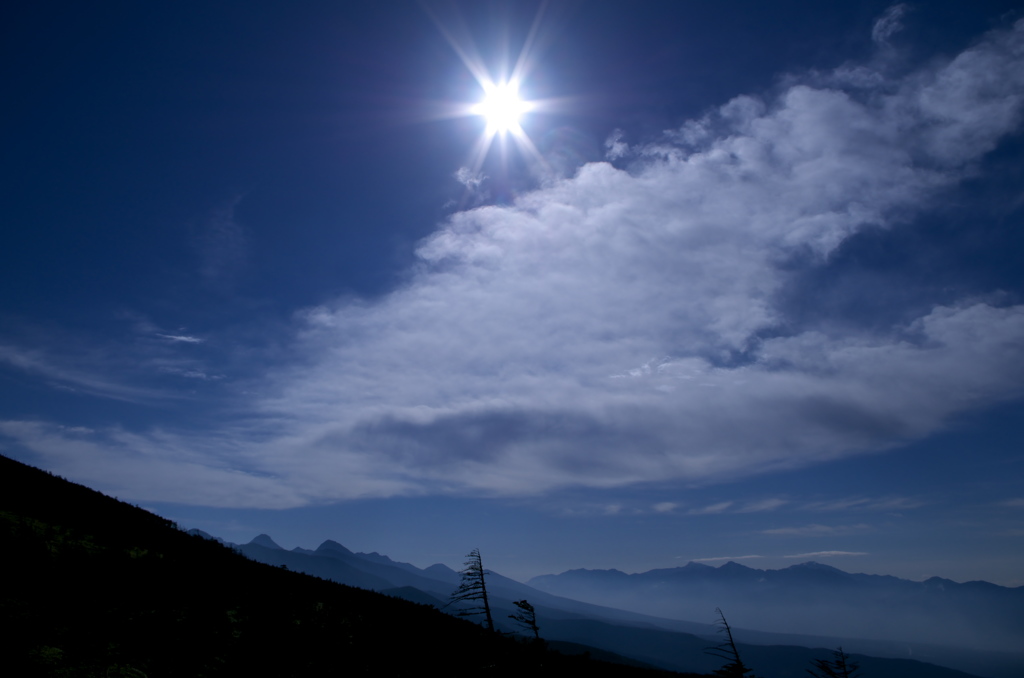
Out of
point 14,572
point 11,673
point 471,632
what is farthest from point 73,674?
point 471,632

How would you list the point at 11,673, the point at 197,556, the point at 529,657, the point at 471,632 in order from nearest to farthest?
the point at 11,673 → the point at 197,556 → the point at 529,657 → the point at 471,632

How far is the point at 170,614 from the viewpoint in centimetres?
1800

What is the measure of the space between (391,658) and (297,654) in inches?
198

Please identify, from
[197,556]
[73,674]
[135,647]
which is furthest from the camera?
[197,556]

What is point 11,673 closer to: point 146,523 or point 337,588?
point 146,523

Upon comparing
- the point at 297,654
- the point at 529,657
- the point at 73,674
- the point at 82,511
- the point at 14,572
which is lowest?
the point at 529,657

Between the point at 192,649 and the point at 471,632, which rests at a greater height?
the point at 192,649

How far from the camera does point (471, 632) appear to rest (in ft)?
104

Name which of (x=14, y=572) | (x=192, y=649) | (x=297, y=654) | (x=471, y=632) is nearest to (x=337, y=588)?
(x=471, y=632)

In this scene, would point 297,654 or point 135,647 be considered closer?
point 135,647

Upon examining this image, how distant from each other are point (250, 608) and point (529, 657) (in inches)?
662

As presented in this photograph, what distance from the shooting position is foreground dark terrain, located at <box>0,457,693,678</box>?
1477 cm

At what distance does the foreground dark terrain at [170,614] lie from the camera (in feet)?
48.4

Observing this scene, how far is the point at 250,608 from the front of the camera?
22.0 m
